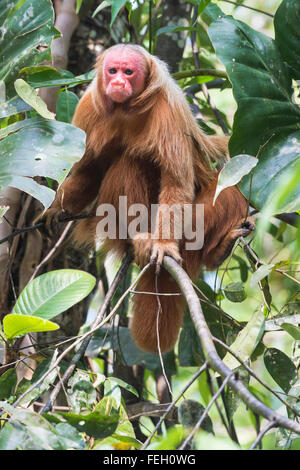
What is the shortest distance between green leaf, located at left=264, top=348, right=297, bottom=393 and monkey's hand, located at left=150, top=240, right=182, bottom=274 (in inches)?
26.4

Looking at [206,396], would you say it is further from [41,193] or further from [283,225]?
[41,193]

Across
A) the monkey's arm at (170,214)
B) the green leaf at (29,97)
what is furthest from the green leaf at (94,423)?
the green leaf at (29,97)

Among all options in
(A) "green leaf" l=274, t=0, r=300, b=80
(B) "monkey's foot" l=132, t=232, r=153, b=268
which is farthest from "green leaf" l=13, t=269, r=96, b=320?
(A) "green leaf" l=274, t=0, r=300, b=80

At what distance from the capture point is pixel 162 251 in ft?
9.70

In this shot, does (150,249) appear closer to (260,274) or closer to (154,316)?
(154,316)

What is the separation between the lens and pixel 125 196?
136 inches

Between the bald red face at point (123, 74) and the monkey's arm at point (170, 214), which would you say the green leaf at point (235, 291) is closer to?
the monkey's arm at point (170, 214)

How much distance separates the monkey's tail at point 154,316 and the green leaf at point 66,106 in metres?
1.09

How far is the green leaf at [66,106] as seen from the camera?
141 inches

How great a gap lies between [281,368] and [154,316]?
956mm

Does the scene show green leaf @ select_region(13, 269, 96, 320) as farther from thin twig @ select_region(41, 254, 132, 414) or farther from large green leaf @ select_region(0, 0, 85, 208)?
large green leaf @ select_region(0, 0, 85, 208)

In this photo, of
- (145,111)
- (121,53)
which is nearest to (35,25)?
(121,53)

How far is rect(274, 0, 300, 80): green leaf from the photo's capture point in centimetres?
290

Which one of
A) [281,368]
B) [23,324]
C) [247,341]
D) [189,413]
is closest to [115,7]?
[23,324]
